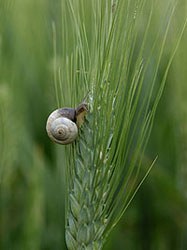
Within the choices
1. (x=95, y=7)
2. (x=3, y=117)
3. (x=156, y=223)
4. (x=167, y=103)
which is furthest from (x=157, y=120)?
(x=95, y=7)

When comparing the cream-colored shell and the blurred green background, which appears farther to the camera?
the blurred green background

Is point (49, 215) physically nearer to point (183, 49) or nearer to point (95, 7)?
point (183, 49)

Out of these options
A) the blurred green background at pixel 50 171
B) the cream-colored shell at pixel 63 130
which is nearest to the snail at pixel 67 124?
the cream-colored shell at pixel 63 130

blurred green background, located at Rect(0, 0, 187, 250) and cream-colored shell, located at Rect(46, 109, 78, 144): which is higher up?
cream-colored shell, located at Rect(46, 109, 78, 144)

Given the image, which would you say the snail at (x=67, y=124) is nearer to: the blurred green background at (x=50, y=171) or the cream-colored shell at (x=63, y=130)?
the cream-colored shell at (x=63, y=130)

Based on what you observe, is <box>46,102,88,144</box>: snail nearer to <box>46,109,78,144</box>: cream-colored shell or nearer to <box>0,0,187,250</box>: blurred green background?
<box>46,109,78,144</box>: cream-colored shell

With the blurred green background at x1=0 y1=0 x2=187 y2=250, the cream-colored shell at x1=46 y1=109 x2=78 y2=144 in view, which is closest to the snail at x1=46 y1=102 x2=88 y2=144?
the cream-colored shell at x1=46 y1=109 x2=78 y2=144

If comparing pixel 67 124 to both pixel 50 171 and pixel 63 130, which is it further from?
pixel 50 171
